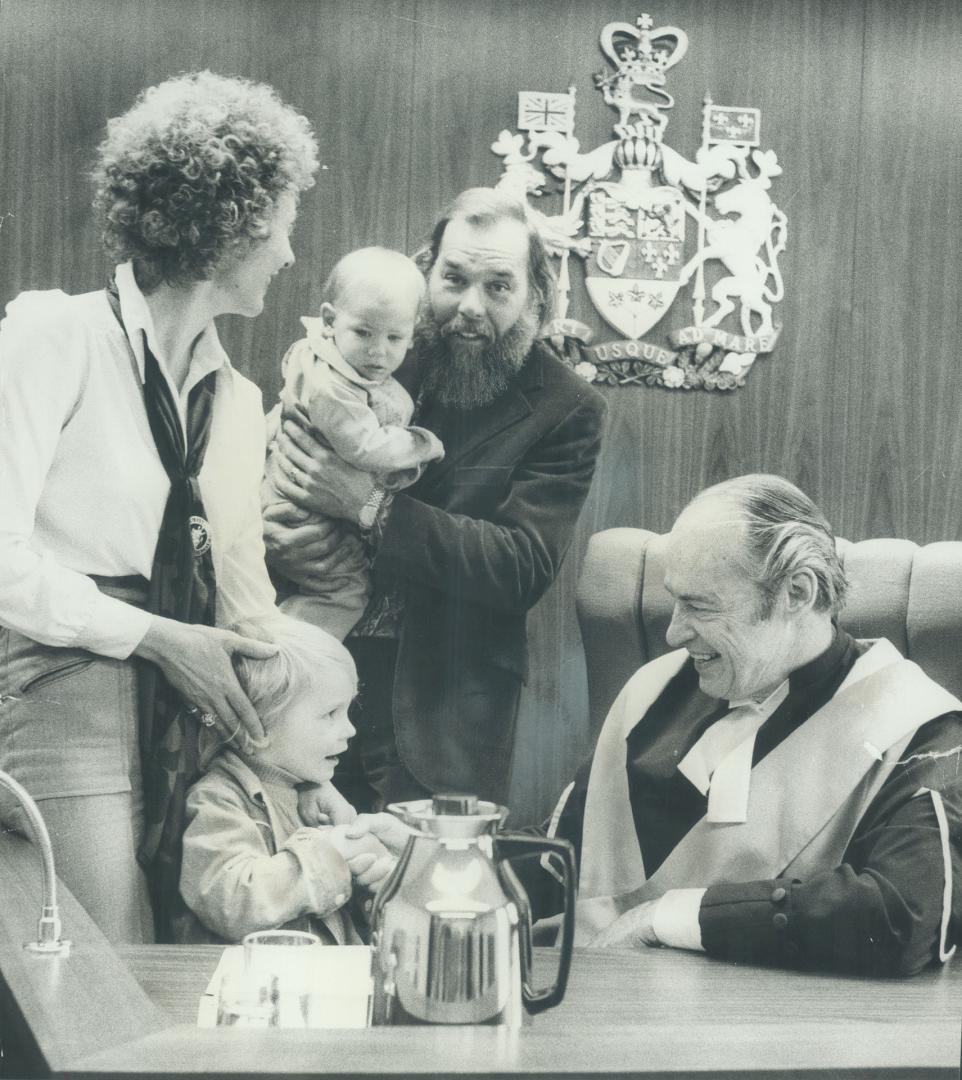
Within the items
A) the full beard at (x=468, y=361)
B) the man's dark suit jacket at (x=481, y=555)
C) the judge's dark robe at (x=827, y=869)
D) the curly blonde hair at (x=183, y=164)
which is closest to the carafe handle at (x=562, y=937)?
the judge's dark robe at (x=827, y=869)

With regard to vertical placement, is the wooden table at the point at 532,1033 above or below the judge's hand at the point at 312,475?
below

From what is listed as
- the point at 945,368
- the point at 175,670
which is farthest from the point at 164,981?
the point at 945,368

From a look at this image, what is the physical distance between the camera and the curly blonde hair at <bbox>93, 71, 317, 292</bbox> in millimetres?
2455

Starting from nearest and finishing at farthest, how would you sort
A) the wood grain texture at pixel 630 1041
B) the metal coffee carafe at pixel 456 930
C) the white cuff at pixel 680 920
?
the wood grain texture at pixel 630 1041, the metal coffee carafe at pixel 456 930, the white cuff at pixel 680 920

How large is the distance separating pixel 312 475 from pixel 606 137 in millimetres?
771

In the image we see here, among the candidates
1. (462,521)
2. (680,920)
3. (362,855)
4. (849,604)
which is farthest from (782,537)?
(362,855)

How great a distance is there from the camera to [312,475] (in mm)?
2514

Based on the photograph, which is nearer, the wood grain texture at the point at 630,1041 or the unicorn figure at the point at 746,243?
the wood grain texture at the point at 630,1041

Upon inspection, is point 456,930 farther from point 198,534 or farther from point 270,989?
point 198,534

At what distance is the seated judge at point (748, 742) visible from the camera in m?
2.44

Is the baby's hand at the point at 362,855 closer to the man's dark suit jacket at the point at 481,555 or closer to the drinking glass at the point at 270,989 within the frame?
the man's dark suit jacket at the point at 481,555

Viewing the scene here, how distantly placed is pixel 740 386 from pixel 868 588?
16.6 inches

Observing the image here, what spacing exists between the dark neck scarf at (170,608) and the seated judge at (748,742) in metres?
0.62

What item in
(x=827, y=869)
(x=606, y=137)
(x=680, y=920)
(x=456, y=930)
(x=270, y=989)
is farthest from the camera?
(x=606, y=137)
